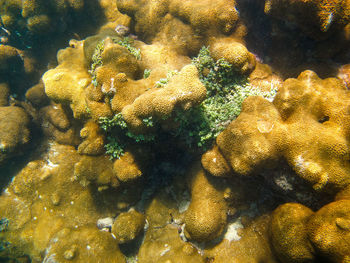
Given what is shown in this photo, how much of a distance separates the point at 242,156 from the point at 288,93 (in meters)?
1.57

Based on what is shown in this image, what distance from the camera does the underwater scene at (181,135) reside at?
12.5 ft

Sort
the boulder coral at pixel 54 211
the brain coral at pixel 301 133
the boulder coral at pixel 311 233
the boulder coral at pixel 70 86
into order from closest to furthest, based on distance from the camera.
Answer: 1. the boulder coral at pixel 311 233
2. the brain coral at pixel 301 133
3. the boulder coral at pixel 70 86
4. the boulder coral at pixel 54 211

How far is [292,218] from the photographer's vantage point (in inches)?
148

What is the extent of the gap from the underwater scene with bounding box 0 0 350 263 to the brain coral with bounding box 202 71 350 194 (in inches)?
0.9

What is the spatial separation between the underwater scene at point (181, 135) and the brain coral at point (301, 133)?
2 cm

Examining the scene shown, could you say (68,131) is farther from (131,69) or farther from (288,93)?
(288,93)

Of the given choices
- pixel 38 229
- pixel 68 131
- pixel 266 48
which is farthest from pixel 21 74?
pixel 266 48

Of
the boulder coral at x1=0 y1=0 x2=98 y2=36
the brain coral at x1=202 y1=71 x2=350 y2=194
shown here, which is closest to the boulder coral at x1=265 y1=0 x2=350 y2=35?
the brain coral at x1=202 y1=71 x2=350 y2=194

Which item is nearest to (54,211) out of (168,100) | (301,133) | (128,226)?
(128,226)

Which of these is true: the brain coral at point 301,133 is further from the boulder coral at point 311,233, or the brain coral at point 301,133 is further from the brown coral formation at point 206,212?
the brown coral formation at point 206,212

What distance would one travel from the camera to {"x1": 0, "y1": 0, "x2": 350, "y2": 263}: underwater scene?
3.80m

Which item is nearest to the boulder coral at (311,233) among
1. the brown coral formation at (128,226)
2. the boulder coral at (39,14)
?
the brown coral formation at (128,226)

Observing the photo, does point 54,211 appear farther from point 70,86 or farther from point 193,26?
point 193,26

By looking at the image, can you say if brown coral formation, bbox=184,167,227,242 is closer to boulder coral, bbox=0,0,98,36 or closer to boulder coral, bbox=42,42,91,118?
boulder coral, bbox=42,42,91,118
